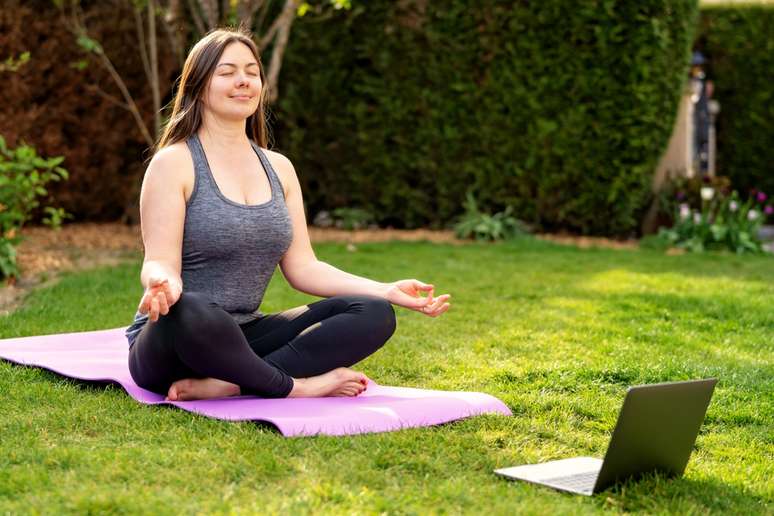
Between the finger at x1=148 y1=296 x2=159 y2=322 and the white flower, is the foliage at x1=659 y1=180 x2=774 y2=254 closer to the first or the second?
the white flower

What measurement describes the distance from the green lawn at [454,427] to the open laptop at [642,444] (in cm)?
5

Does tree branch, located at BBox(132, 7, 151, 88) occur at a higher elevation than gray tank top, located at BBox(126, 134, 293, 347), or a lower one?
higher

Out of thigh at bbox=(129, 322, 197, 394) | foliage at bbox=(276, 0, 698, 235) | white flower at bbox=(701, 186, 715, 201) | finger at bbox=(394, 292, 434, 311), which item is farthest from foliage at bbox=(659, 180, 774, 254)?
thigh at bbox=(129, 322, 197, 394)

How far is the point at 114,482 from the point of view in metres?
2.51

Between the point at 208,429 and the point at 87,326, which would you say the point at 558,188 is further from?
the point at 208,429

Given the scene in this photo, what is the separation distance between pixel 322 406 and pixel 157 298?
27.1 inches

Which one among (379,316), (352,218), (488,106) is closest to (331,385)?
(379,316)

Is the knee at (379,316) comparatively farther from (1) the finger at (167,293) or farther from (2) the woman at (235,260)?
(1) the finger at (167,293)

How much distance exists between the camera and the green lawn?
247 cm

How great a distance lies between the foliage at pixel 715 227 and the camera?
885 centimetres

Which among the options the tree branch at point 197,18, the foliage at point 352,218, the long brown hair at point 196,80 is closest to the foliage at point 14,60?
the tree branch at point 197,18

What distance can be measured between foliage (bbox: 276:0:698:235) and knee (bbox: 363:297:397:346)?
19.1 feet

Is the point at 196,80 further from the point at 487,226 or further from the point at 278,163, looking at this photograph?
the point at 487,226

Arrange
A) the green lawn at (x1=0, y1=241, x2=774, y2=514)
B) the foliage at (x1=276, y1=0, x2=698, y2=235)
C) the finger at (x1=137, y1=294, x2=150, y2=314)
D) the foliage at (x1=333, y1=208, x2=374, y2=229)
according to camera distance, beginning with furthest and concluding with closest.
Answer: the foliage at (x1=333, y1=208, x2=374, y2=229)
the foliage at (x1=276, y1=0, x2=698, y2=235)
the finger at (x1=137, y1=294, x2=150, y2=314)
the green lawn at (x1=0, y1=241, x2=774, y2=514)
